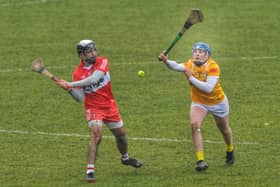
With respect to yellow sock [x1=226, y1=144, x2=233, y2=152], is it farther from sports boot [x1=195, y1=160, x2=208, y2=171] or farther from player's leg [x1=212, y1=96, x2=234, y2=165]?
sports boot [x1=195, y1=160, x2=208, y2=171]

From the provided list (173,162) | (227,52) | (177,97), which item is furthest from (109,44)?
(173,162)

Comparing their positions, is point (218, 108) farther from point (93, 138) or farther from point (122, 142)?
point (93, 138)

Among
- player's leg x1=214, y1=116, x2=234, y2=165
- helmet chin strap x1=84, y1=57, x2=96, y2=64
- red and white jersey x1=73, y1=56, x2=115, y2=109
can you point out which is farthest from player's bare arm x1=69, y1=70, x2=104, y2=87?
player's leg x1=214, y1=116, x2=234, y2=165

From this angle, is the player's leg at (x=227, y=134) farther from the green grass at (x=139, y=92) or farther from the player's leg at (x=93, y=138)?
the player's leg at (x=93, y=138)

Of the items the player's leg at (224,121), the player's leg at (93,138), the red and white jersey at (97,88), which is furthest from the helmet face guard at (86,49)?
the player's leg at (224,121)

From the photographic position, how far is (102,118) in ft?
53.5

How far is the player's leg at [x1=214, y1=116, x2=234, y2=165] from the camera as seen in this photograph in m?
17.0

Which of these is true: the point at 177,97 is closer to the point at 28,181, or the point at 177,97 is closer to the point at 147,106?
the point at 147,106

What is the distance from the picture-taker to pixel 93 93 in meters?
16.4

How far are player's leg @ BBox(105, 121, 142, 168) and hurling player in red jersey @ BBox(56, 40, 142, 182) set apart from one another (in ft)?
0.26

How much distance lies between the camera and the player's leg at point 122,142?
54.7 feet

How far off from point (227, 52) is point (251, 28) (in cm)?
320

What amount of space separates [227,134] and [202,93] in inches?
33.4

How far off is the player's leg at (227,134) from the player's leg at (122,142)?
4.88 feet
